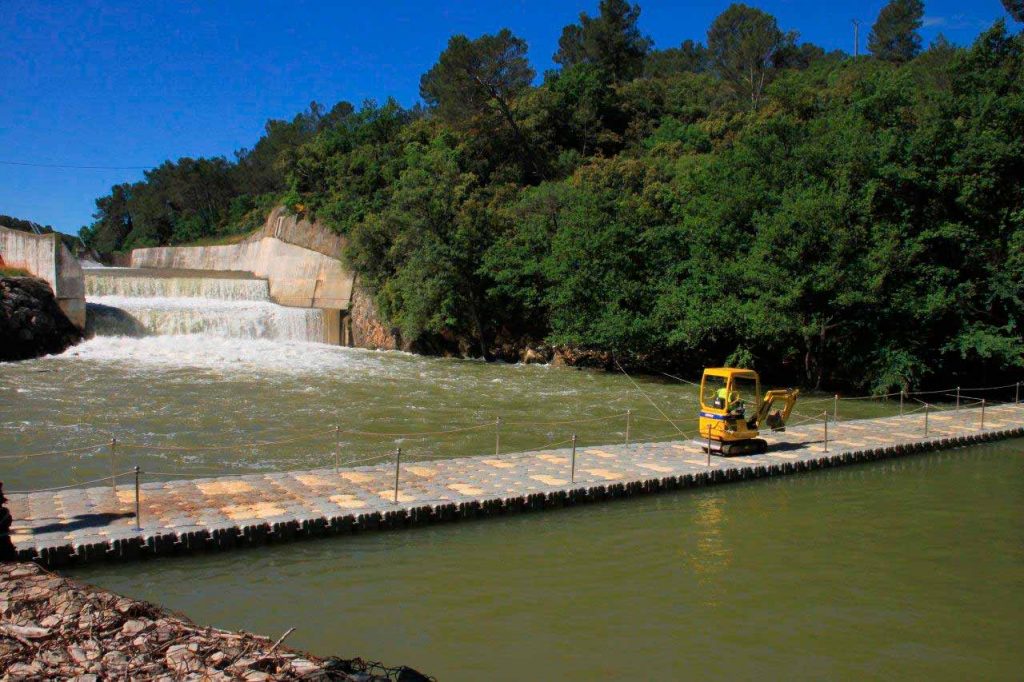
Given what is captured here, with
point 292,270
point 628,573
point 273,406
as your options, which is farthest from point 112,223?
point 628,573

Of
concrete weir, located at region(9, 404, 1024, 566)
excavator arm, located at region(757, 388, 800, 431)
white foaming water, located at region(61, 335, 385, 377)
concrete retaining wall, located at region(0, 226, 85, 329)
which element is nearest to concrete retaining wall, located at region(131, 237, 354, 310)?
white foaming water, located at region(61, 335, 385, 377)

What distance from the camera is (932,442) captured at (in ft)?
59.3

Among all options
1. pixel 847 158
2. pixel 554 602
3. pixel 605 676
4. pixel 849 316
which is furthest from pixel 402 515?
pixel 847 158

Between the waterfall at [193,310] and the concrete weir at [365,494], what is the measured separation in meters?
22.6

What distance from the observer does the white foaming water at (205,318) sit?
3362cm

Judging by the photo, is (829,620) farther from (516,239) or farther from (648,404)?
(516,239)

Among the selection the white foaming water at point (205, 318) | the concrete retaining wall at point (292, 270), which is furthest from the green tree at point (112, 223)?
the white foaming water at point (205, 318)

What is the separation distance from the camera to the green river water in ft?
26.2

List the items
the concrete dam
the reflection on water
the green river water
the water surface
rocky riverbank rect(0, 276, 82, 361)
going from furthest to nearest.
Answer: the concrete dam → rocky riverbank rect(0, 276, 82, 361) → the reflection on water → the green river water → the water surface

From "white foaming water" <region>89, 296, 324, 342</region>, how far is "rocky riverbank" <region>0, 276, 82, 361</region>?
1570 mm

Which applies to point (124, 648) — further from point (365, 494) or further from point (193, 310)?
point (193, 310)

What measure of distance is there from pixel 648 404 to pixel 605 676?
17.1 meters

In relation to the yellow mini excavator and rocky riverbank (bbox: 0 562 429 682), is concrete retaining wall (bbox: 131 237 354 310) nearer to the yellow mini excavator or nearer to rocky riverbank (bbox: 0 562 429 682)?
the yellow mini excavator

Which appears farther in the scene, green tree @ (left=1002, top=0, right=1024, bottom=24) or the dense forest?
green tree @ (left=1002, top=0, right=1024, bottom=24)
